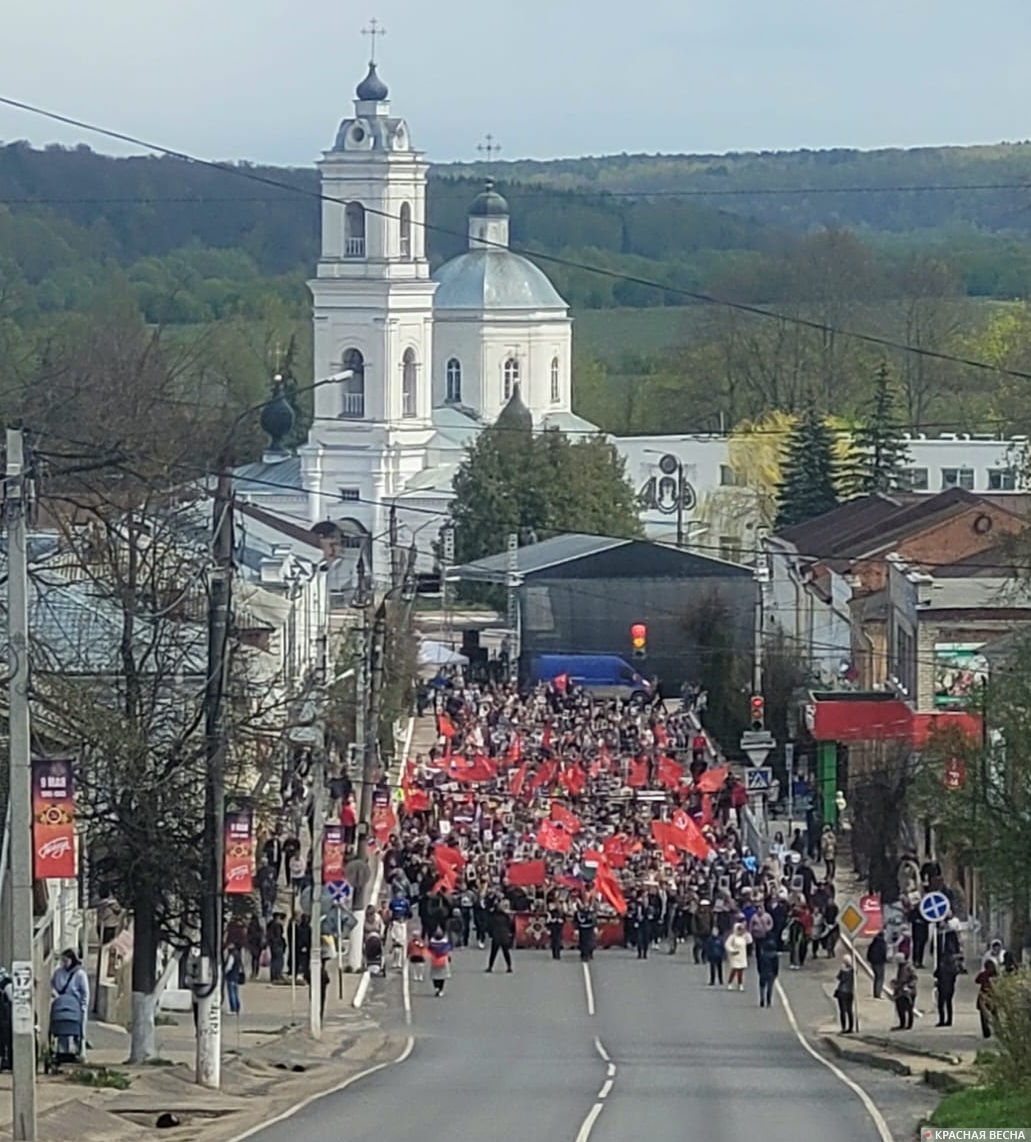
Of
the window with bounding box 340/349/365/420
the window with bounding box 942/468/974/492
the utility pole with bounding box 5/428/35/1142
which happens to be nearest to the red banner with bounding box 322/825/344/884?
the utility pole with bounding box 5/428/35/1142

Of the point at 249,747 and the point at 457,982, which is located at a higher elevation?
the point at 249,747

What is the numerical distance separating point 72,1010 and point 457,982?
46.6 feet

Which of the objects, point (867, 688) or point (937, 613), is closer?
point (937, 613)

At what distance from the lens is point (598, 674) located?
267 feet

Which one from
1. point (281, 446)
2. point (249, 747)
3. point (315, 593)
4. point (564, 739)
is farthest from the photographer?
point (281, 446)

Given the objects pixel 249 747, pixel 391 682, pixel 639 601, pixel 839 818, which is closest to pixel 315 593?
pixel 391 682

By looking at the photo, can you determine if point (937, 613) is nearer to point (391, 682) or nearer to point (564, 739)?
point (564, 739)

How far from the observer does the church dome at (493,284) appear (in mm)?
141000

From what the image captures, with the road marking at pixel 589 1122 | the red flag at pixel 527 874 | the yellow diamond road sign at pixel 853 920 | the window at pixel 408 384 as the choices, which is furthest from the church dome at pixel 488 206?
the road marking at pixel 589 1122

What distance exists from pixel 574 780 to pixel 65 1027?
26.7 m

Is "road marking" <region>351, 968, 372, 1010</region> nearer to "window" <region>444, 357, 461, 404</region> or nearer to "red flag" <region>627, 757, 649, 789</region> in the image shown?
"red flag" <region>627, 757, 649, 789</region>

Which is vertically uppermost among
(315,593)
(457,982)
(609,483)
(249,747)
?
(609,483)

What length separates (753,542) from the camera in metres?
106

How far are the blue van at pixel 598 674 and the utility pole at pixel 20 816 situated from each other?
5290 centimetres
